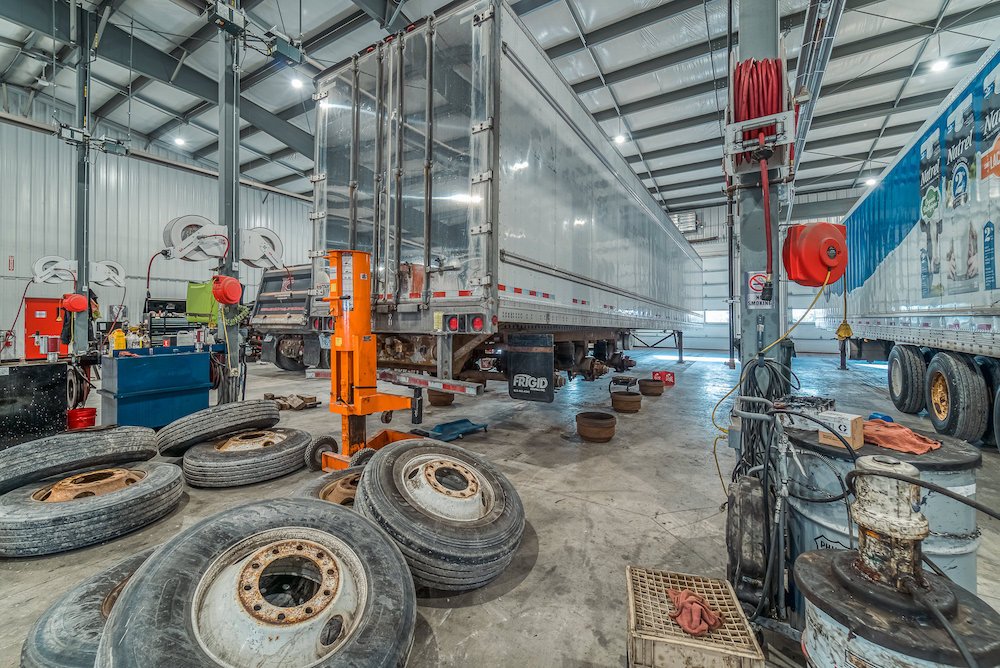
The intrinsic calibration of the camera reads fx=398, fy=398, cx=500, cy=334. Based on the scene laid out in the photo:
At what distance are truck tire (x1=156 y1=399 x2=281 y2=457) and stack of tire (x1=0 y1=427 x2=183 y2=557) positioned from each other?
1.00ft

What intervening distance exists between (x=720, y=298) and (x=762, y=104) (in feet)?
67.2

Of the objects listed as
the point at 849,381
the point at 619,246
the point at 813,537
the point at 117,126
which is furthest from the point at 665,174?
the point at 117,126

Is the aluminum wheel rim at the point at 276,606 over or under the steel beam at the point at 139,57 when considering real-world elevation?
under

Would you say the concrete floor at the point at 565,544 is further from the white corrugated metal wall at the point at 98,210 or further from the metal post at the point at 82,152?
the white corrugated metal wall at the point at 98,210

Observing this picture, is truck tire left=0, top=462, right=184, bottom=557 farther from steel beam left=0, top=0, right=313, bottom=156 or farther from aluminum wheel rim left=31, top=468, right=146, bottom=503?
steel beam left=0, top=0, right=313, bottom=156

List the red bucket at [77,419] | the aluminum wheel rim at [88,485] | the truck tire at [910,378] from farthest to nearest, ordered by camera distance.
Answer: the truck tire at [910,378] → the red bucket at [77,419] → the aluminum wheel rim at [88,485]

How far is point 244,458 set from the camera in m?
3.27

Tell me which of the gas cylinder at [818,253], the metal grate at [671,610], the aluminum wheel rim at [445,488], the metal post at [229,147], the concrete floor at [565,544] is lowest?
the concrete floor at [565,544]

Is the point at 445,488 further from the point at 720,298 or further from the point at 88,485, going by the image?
the point at 720,298

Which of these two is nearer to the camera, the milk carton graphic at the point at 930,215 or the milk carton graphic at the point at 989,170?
the milk carton graphic at the point at 989,170

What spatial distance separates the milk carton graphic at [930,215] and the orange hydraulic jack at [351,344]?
6301 mm

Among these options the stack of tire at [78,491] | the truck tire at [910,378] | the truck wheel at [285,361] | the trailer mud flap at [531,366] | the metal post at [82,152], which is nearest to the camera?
the stack of tire at [78,491]

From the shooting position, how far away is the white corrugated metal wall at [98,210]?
1241 centimetres

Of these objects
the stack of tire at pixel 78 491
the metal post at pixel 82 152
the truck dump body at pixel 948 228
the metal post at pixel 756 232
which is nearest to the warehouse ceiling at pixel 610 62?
the metal post at pixel 82 152
